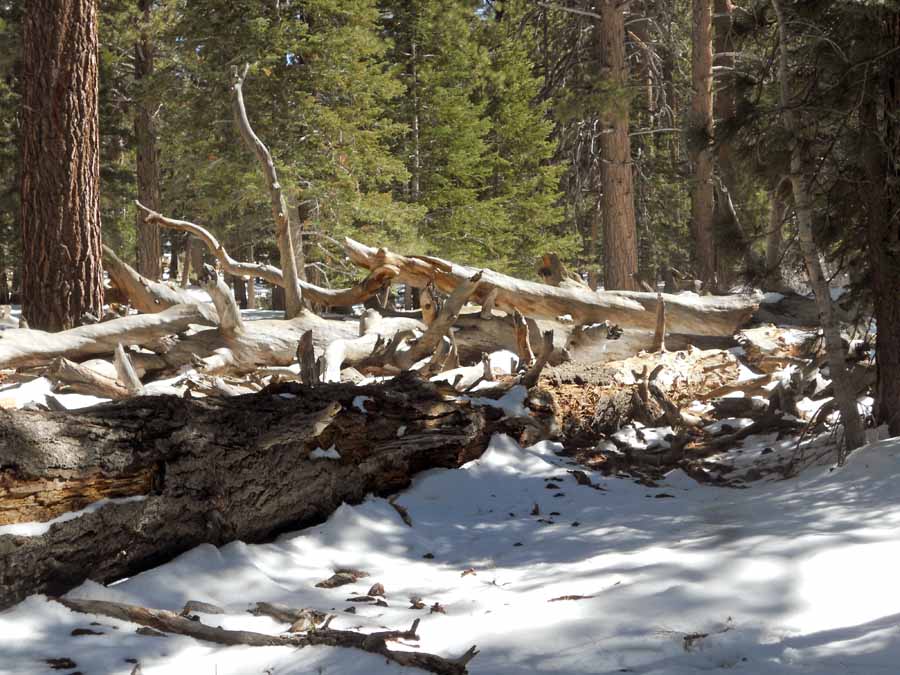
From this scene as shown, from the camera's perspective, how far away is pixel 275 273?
1008 cm

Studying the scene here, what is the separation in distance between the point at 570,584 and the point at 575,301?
6518 millimetres

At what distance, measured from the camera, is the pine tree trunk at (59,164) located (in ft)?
27.1

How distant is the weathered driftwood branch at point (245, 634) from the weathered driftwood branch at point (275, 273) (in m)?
6.32

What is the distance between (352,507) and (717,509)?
221 centimetres

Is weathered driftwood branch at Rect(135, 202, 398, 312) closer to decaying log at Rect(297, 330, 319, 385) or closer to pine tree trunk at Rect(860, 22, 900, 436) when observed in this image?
decaying log at Rect(297, 330, 319, 385)

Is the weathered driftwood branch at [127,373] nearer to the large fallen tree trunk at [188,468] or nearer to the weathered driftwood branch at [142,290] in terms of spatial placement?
the large fallen tree trunk at [188,468]

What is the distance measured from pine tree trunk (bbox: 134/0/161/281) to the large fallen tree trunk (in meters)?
15.5

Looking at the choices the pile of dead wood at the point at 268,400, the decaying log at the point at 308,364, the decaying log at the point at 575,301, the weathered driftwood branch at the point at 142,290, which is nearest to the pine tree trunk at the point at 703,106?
the decaying log at the point at 575,301

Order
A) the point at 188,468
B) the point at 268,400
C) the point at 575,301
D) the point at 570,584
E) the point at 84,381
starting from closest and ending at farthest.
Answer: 1. the point at 570,584
2. the point at 188,468
3. the point at 268,400
4. the point at 84,381
5. the point at 575,301

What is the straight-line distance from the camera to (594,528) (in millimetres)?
4648

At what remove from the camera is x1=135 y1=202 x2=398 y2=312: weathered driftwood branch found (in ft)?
29.7

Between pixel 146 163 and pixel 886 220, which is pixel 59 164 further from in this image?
pixel 146 163

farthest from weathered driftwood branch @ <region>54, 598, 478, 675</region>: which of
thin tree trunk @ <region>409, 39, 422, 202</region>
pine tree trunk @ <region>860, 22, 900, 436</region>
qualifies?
thin tree trunk @ <region>409, 39, 422, 202</region>

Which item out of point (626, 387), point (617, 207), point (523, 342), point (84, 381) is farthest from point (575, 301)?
point (617, 207)
